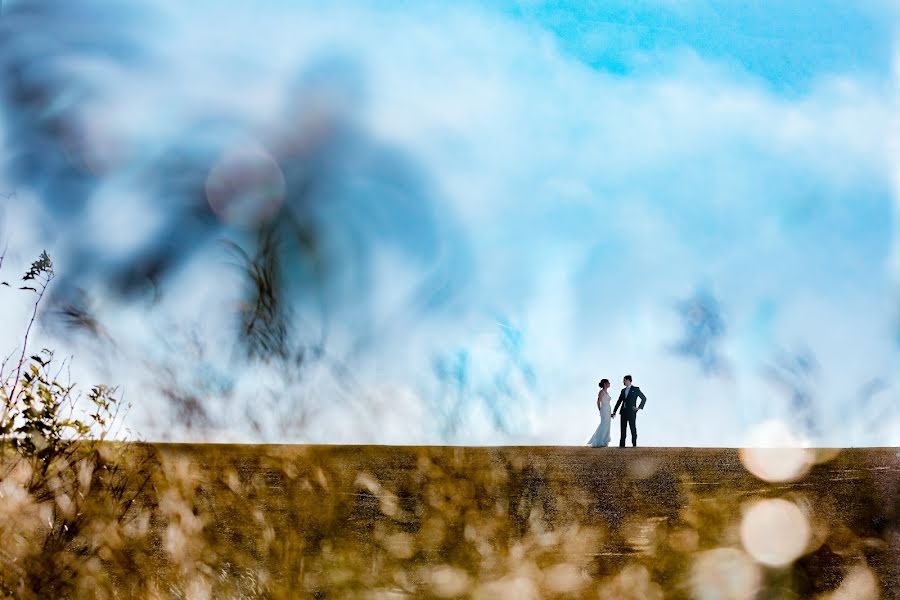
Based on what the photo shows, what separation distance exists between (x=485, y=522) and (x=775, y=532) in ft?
6.20

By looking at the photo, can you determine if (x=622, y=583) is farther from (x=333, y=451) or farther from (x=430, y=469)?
(x=333, y=451)

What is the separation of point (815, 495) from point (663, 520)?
102 cm

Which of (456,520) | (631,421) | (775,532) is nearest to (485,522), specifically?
(456,520)

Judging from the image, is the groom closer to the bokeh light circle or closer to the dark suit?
the dark suit

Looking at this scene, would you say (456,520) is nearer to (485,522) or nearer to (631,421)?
(485,522)

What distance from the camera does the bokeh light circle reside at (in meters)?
5.47

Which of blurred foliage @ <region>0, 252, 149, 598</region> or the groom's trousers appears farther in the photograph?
the groom's trousers

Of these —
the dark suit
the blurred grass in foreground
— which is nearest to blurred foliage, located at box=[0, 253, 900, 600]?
the blurred grass in foreground

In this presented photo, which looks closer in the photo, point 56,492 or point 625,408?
point 56,492

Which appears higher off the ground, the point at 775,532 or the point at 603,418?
the point at 603,418

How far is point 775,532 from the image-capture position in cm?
554

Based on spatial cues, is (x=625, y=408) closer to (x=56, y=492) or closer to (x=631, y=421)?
(x=631, y=421)

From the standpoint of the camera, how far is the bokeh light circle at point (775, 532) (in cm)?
547

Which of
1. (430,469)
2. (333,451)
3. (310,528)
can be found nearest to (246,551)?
(310,528)
